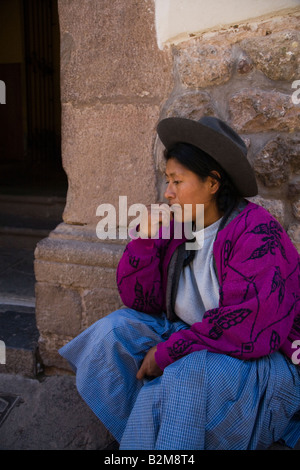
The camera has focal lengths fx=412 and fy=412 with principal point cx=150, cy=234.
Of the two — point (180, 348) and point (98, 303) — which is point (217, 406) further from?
point (98, 303)

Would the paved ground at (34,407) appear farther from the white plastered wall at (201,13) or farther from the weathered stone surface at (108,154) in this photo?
the white plastered wall at (201,13)

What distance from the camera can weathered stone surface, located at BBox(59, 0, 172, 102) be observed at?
6.33 ft

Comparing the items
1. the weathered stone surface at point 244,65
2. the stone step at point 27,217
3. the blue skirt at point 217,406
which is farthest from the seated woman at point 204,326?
the stone step at point 27,217

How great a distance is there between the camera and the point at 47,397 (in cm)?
207

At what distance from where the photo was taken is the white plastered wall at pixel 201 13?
5.82 feet

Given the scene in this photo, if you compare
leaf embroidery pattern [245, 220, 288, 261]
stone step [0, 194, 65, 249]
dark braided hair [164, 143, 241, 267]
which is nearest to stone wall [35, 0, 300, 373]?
dark braided hair [164, 143, 241, 267]

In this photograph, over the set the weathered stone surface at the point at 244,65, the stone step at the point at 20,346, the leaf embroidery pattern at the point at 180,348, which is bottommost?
the stone step at the point at 20,346

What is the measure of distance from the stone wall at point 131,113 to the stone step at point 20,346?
8 cm

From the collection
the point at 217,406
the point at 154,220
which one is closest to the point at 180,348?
the point at 217,406

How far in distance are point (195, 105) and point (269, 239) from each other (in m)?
0.80

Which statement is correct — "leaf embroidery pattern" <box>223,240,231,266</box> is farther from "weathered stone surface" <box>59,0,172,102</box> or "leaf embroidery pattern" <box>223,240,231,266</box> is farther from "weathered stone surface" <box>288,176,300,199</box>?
"weathered stone surface" <box>59,0,172,102</box>

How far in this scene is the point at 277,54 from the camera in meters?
1.77
